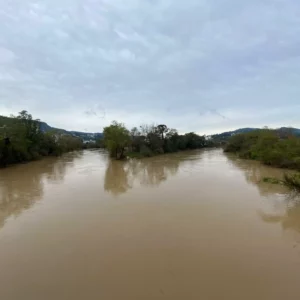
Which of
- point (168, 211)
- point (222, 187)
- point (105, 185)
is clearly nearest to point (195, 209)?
point (168, 211)

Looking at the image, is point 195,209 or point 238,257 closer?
point 238,257

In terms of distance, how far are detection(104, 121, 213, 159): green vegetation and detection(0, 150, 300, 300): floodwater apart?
21.5m

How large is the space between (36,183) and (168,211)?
34.8ft

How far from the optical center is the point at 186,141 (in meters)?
59.6

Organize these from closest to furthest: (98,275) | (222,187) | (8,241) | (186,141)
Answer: (98,275) < (8,241) < (222,187) < (186,141)

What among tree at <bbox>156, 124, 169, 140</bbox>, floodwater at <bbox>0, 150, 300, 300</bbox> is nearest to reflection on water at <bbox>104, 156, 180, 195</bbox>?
floodwater at <bbox>0, 150, 300, 300</bbox>

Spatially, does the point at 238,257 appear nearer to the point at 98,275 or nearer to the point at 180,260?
the point at 180,260

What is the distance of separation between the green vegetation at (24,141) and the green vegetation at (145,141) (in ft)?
32.9

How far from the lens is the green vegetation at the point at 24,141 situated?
24.3m

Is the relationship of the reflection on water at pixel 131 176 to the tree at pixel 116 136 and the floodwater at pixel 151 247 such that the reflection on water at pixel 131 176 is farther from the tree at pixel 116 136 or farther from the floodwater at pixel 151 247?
the tree at pixel 116 136

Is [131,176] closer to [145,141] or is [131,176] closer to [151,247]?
[151,247]

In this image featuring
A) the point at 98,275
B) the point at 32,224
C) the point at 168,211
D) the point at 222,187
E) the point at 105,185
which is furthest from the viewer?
the point at 105,185

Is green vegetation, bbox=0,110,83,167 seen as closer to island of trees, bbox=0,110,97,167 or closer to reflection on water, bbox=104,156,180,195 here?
island of trees, bbox=0,110,97,167

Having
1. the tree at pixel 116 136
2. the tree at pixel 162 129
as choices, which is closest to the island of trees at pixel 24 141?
the tree at pixel 116 136
